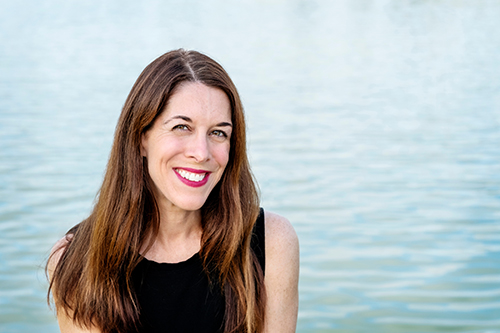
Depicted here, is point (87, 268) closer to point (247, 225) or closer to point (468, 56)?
point (247, 225)

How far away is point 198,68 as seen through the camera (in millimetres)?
2721

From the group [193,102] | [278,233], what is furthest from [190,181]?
[278,233]

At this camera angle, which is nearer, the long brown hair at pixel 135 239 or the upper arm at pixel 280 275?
the long brown hair at pixel 135 239

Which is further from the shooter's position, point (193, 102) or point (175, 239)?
point (175, 239)

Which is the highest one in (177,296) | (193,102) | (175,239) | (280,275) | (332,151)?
(332,151)

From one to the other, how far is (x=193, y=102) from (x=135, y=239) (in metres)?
0.60

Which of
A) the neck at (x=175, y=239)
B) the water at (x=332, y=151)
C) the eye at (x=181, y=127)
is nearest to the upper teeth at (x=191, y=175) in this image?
the eye at (x=181, y=127)

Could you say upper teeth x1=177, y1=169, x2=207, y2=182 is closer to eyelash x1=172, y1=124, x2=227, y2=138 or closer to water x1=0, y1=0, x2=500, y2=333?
eyelash x1=172, y1=124, x2=227, y2=138

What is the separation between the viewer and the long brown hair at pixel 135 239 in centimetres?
280

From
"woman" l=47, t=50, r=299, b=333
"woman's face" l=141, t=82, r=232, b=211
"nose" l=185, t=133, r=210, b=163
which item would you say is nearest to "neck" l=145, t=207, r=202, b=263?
"woman" l=47, t=50, r=299, b=333

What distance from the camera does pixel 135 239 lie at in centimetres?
291

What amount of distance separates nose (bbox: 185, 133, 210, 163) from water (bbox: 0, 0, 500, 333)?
2.91 metres

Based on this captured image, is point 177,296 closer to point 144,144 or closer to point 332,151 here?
point 144,144

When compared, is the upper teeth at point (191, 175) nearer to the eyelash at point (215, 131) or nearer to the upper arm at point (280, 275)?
the eyelash at point (215, 131)
